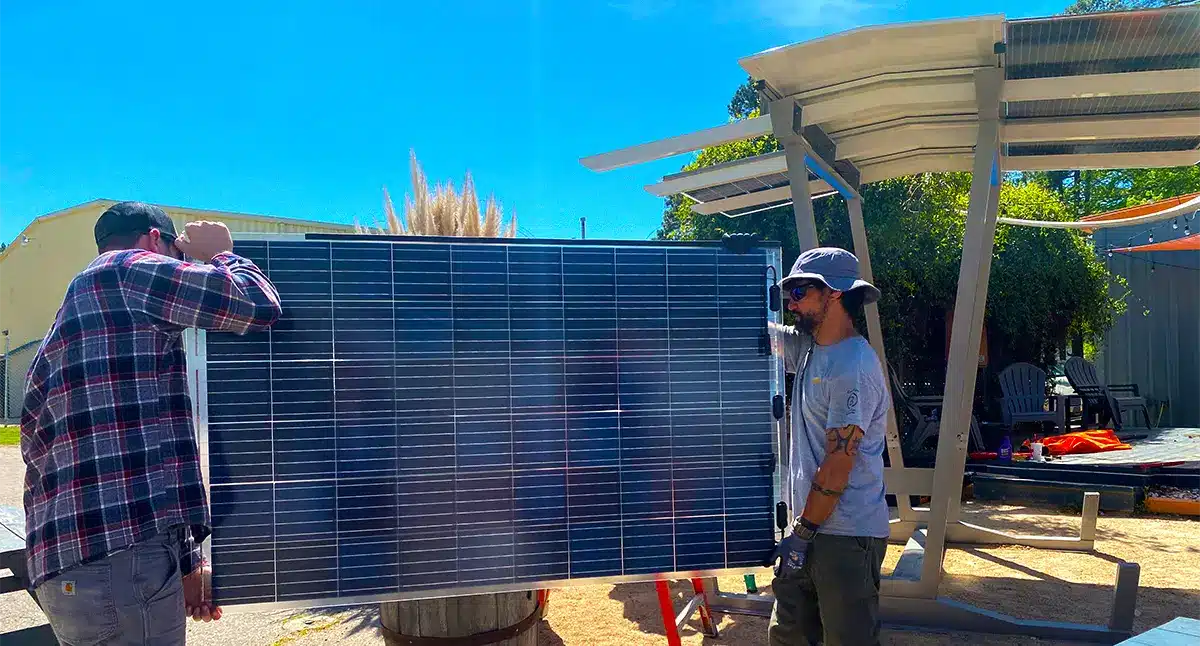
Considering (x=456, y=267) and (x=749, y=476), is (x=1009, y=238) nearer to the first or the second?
(x=749, y=476)

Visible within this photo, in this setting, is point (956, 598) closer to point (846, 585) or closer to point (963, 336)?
point (963, 336)

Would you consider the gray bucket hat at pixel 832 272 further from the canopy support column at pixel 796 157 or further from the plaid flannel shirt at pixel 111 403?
the plaid flannel shirt at pixel 111 403

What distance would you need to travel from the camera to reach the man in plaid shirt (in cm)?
218

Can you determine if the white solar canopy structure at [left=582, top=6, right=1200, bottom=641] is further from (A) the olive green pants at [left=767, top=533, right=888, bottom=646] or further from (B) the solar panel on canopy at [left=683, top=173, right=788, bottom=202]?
(A) the olive green pants at [left=767, top=533, right=888, bottom=646]

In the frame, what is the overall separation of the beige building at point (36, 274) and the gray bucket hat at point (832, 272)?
2215cm

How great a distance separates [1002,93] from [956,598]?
2921 millimetres

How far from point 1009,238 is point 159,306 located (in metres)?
11.0

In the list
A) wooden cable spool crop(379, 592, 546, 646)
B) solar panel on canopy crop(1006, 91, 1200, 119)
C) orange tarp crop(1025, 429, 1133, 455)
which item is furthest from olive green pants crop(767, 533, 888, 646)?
orange tarp crop(1025, 429, 1133, 455)

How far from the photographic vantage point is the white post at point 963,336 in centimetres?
412

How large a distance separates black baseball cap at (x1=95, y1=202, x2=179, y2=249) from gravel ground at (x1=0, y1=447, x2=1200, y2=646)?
266cm

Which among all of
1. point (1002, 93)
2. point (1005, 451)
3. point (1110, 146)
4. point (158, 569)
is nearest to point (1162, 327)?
point (1005, 451)

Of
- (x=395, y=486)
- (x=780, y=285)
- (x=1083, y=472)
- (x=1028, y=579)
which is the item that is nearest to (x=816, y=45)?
(x=780, y=285)

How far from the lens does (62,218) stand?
21.5 meters

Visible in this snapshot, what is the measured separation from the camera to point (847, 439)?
271 cm
